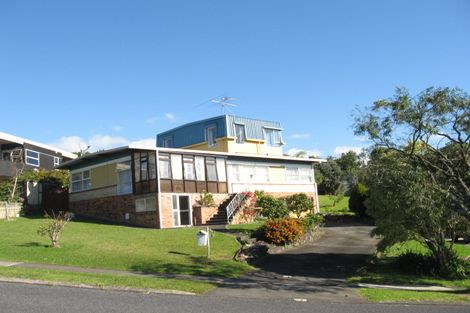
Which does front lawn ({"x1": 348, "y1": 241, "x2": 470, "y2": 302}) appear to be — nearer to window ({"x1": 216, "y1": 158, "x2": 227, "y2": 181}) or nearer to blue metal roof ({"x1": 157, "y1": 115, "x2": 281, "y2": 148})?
window ({"x1": 216, "y1": 158, "x2": 227, "y2": 181})

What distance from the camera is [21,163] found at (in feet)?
125

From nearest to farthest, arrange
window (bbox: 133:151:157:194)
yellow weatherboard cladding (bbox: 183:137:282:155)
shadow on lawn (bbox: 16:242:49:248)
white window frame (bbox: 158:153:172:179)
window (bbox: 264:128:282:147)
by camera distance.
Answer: shadow on lawn (bbox: 16:242:49:248)
window (bbox: 133:151:157:194)
white window frame (bbox: 158:153:172:179)
yellow weatherboard cladding (bbox: 183:137:282:155)
window (bbox: 264:128:282:147)

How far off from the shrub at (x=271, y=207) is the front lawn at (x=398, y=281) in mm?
11276

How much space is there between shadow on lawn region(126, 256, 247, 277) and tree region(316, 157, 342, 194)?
4555 cm

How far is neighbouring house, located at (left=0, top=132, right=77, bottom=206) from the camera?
3625 centimetres

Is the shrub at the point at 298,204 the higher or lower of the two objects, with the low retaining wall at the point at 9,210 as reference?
lower

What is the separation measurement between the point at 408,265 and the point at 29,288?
1284cm

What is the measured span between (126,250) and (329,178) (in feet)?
152

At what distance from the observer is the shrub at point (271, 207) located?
109 feet

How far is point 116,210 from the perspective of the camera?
31094mm

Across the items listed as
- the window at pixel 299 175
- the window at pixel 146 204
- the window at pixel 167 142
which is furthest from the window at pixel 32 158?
the window at pixel 299 175

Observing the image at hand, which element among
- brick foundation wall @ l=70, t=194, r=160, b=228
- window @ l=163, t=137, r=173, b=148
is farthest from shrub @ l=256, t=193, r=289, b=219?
window @ l=163, t=137, r=173, b=148

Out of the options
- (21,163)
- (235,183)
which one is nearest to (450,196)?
(235,183)

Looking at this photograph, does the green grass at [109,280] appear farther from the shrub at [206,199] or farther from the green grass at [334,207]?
the green grass at [334,207]
